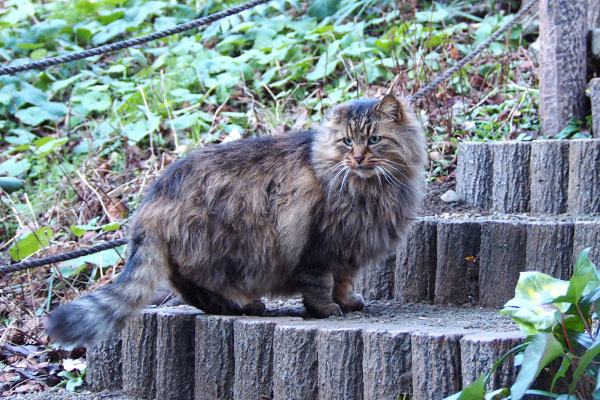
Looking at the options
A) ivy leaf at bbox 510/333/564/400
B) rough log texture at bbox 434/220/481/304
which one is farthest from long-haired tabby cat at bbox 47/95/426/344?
ivy leaf at bbox 510/333/564/400

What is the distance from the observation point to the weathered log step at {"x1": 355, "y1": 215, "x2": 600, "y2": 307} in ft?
9.48

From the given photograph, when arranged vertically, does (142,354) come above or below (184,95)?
below

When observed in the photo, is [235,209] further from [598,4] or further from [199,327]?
[598,4]

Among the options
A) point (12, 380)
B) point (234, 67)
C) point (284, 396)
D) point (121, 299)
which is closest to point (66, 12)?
point (234, 67)

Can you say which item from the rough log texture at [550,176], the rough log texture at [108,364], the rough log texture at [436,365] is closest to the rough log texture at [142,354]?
the rough log texture at [108,364]

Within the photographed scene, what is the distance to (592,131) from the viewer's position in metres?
3.79

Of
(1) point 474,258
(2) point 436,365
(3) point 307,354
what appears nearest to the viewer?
(2) point 436,365

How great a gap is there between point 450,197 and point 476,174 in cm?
19

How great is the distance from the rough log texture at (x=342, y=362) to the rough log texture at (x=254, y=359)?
9.8 inches

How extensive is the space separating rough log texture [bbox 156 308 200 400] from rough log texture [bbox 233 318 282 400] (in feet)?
0.91

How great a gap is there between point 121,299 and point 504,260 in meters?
1.58

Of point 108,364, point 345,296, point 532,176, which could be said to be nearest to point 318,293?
point 345,296

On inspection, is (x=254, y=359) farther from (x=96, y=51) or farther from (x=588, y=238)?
(x=96, y=51)

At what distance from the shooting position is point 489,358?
1.96m
